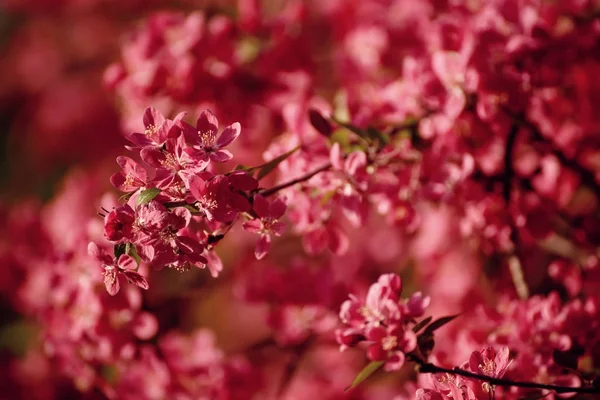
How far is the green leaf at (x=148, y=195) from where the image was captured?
74 centimetres

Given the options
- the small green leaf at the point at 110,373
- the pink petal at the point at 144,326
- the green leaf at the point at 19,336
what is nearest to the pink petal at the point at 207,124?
the pink petal at the point at 144,326

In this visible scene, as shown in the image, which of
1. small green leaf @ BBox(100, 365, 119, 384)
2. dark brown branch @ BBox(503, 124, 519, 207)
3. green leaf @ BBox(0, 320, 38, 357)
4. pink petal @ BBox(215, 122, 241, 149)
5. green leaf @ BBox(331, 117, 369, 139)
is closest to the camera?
pink petal @ BBox(215, 122, 241, 149)

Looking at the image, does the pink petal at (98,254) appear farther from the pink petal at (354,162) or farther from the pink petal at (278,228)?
the pink petal at (354,162)

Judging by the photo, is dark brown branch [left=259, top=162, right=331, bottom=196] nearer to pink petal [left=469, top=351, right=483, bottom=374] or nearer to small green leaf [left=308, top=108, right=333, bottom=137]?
small green leaf [left=308, top=108, right=333, bottom=137]

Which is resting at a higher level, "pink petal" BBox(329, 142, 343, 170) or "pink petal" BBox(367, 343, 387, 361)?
"pink petal" BBox(329, 142, 343, 170)

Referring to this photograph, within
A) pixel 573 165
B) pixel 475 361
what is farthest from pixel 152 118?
pixel 573 165

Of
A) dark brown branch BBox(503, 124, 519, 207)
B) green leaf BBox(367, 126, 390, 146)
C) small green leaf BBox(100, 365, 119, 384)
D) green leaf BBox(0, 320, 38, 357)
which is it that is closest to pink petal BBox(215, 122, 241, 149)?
green leaf BBox(367, 126, 390, 146)

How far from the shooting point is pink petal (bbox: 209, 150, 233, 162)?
2.68 feet

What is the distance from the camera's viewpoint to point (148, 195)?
75 cm

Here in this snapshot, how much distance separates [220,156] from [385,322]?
12.1 inches

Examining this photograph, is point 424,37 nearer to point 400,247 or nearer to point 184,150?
point 184,150

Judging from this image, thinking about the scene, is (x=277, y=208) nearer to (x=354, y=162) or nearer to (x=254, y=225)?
(x=254, y=225)

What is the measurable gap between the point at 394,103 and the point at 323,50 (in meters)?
1.38

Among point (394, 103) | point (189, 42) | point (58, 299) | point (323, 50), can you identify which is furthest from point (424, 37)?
point (323, 50)
